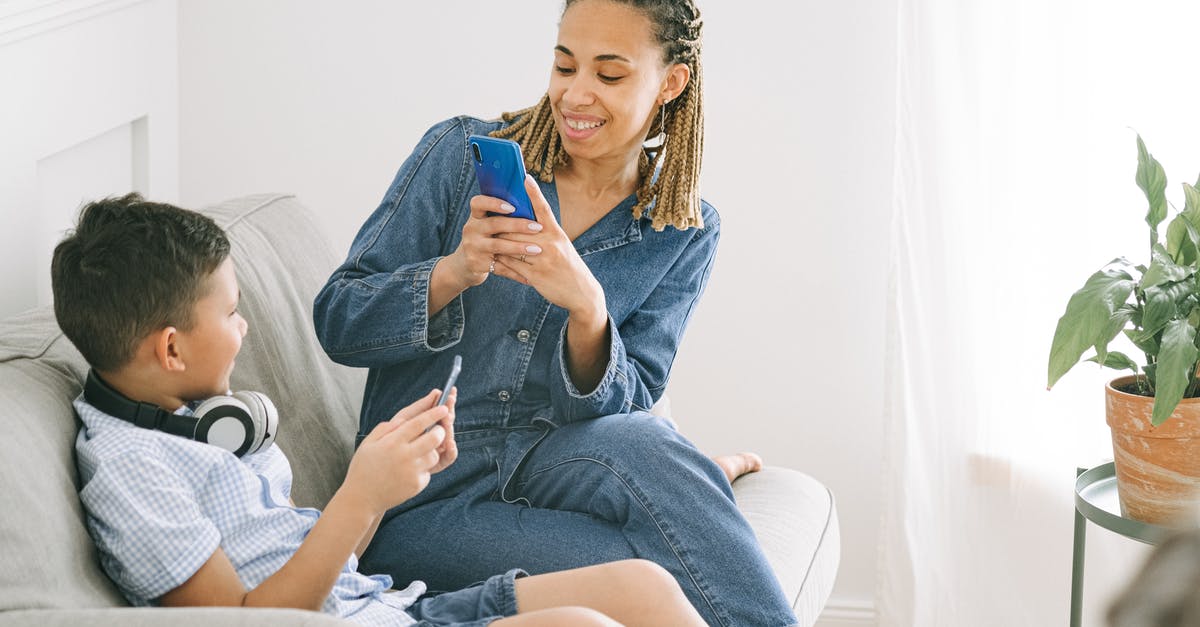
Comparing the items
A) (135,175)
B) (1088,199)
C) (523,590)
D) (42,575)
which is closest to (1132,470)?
(1088,199)

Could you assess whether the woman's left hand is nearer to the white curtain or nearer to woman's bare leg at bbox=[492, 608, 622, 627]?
woman's bare leg at bbox=[492, 608, 622, 627]

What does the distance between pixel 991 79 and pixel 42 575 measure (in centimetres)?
191

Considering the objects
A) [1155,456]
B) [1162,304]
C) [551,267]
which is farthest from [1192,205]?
[551,267]

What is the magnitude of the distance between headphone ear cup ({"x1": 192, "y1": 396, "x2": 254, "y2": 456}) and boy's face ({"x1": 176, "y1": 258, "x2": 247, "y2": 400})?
0.08 ft

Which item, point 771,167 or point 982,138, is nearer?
point 982,138

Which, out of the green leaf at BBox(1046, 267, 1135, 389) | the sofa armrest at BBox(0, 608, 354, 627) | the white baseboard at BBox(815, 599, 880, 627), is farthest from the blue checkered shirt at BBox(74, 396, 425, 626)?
the white baseboard at BBox(815, 599, 880, 627)

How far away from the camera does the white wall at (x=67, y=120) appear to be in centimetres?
186

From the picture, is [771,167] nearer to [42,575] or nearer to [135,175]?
[135,175]

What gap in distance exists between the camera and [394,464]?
4.40 feet

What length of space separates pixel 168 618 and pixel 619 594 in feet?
1.66

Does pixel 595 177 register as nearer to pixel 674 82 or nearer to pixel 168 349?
pixel 674 82

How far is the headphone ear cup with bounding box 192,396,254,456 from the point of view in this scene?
138cm

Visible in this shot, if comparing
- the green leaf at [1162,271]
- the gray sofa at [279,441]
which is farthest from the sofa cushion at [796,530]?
the green leaf at [1162,271]

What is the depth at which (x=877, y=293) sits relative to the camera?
2809mm
